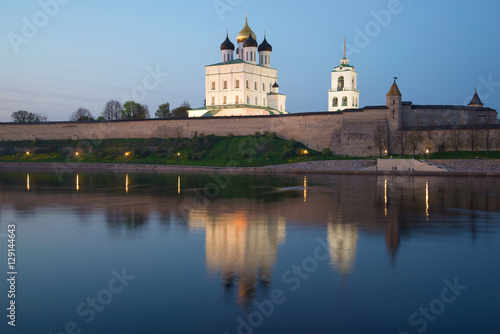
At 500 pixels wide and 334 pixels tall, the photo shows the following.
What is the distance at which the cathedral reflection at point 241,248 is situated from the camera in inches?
259

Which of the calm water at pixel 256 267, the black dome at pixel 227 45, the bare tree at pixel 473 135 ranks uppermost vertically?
the black dome at pixel 227 45

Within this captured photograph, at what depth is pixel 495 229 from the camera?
10.2m

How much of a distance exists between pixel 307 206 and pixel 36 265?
25.2ft

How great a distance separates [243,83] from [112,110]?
21553 millimetres

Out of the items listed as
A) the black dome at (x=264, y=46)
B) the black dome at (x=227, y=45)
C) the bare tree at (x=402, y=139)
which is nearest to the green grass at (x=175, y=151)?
the bare tree at (x=402, y=139)

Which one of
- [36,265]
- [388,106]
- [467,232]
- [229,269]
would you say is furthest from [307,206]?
[388,106]

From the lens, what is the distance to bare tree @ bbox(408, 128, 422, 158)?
2916cm

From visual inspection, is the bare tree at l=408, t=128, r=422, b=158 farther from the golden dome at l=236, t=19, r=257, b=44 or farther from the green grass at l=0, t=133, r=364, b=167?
the golden dome at l=236, t=19, r=257, b=44

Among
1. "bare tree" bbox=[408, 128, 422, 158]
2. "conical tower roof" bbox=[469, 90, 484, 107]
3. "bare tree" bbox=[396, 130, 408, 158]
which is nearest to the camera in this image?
"bare tree" bbox=[408, 128, 422, 158]

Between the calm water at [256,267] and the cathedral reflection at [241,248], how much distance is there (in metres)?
0.03

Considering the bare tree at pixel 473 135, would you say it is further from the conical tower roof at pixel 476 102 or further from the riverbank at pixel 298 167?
the conical tower roof at pixel 476 102

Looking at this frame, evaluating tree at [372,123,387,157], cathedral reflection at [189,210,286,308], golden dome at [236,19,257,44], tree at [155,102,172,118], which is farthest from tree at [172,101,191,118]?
cathedral reflection at [189,210,286,308]

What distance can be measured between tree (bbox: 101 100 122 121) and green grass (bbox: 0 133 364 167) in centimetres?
1621

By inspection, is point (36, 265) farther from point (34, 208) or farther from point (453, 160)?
point (453, 160)
